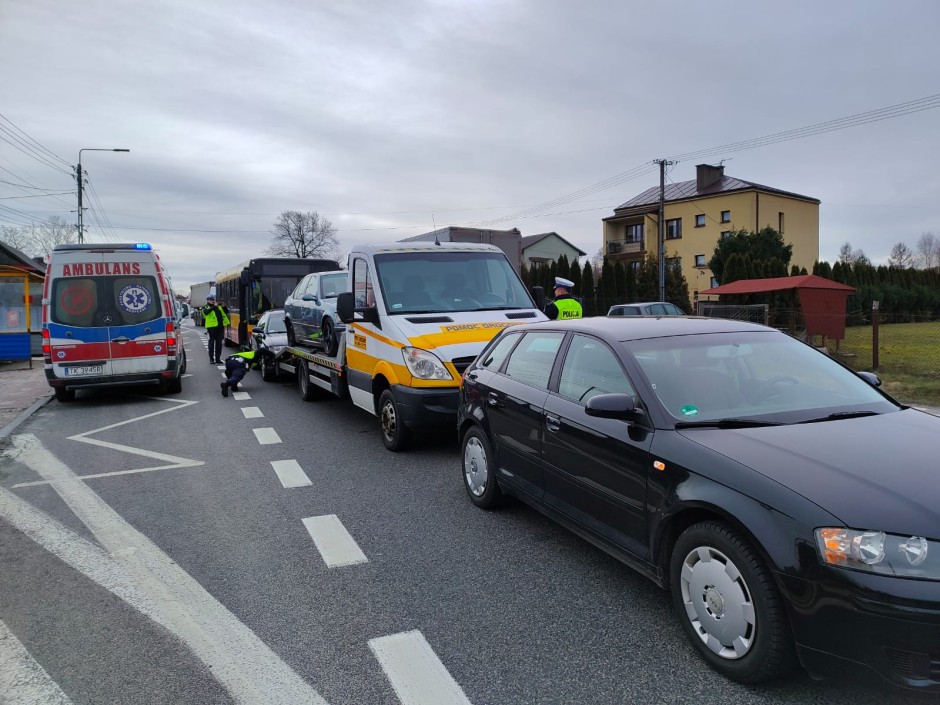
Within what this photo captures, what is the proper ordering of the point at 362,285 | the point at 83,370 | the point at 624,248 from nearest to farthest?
the point at 362,285 → the point at 83,370 → the point at 624,248

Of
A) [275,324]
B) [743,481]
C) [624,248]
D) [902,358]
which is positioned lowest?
[902,358]

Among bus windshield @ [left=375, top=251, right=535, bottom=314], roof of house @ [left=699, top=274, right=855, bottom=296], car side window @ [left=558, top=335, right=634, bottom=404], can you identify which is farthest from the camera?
roof of house @ [left=699, top=274, right=855, bottom=296]

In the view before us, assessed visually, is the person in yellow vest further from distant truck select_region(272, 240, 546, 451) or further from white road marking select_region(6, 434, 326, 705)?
white road marking select_region(6, 434, 326, 705)

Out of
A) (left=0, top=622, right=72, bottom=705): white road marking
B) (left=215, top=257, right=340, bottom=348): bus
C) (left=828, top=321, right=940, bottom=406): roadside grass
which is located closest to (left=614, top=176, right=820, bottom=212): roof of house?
(left=828, top=321, right=940, bottom=406): roadside grass

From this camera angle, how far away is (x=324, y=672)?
3010 mm

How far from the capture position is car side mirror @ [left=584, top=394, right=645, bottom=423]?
11.1 feet

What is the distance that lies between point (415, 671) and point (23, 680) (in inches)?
68.7

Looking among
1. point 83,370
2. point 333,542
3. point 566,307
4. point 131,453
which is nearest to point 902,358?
point 566,307

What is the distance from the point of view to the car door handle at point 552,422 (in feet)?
13.5

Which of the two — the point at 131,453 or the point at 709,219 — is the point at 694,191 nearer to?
the point at 709,219

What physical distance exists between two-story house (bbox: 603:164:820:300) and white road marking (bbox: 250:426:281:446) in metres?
40.9

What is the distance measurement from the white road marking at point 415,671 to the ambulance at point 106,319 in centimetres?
963

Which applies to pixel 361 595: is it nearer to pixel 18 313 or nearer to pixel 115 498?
pixel 115 498

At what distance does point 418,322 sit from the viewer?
7.30 m
